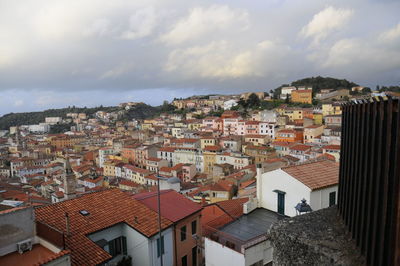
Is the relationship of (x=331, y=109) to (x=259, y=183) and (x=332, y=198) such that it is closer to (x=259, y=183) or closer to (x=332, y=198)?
(x=259, y=183)

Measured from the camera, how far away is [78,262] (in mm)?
8531

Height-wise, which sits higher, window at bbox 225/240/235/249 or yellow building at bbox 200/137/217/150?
window at bbox 225/240/235/249

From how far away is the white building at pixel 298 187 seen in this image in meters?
11.6

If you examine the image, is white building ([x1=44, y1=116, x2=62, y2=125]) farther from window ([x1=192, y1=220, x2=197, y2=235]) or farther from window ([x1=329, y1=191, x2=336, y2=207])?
window ([x1=329, y1=191, x2=336, y2=207])

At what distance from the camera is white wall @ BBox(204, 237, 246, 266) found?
34.3ft

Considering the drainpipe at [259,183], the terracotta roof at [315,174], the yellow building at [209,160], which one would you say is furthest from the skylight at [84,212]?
the yellow building at [209,160]

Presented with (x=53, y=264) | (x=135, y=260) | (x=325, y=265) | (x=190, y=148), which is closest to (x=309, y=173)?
(x=135, y=260)

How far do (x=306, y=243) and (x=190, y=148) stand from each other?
5992 cm

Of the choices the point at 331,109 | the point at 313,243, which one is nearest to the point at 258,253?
the point at 313,243

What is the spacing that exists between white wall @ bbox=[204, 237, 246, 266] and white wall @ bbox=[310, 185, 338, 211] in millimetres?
3613

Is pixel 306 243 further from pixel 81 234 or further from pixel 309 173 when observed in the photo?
pixel 309 173

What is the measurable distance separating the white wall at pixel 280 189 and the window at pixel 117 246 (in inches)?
250

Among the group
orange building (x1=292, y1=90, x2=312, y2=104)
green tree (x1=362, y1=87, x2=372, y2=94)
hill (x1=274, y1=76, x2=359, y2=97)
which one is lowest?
orange building (x1=292, y1=90, x2=312, y2=104)

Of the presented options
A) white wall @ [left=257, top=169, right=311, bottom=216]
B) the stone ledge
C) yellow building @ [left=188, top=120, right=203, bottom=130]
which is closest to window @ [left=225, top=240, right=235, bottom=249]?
white wall @ [left=257, top=169, right=311, bottom=216]
